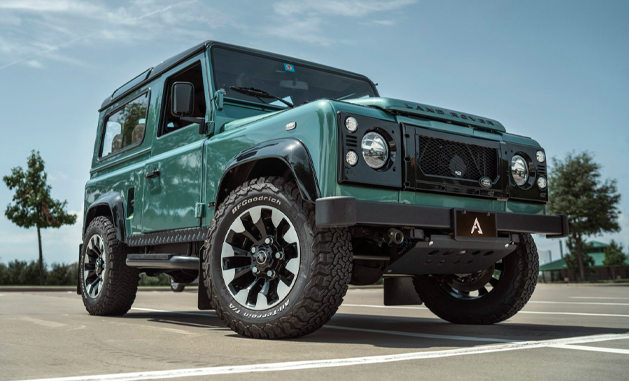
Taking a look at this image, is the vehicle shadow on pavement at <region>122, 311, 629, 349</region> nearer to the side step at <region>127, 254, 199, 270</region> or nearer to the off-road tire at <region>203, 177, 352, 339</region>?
the off-road tire at <region>203, 177, 352, 339</region>

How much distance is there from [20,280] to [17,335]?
23402 millimetres

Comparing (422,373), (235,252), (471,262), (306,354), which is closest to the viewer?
(422,373)

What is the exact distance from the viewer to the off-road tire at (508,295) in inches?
223

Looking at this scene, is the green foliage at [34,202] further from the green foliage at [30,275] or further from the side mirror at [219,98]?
the side mirror at [219,98]

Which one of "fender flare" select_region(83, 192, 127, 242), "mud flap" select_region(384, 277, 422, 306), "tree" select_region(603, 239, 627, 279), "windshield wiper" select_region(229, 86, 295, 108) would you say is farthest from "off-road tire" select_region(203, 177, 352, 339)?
"tree" select_region(603, 239, 627, 279)

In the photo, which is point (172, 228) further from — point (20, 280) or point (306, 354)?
point (20, 280)

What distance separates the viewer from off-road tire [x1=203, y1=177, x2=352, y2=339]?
4215 millimetres

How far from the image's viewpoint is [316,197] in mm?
4297

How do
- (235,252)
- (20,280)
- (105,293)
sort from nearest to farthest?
1. (235,252)
2. (105,293)
3. (20,280)

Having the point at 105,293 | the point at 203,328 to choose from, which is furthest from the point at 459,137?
the point at 105,293

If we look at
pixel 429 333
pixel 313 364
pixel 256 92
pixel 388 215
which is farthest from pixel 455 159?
pixel 313 364

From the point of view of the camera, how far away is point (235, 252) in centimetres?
488

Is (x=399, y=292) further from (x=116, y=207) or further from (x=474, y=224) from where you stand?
(x=116, y=207)

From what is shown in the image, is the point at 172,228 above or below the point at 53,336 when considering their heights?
above
